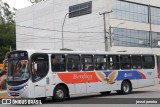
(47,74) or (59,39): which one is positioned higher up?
(59,39)

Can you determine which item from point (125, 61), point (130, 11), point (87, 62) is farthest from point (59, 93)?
point (130, 11)

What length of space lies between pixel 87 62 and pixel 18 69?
15.3ft

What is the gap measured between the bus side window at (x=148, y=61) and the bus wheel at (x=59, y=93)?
807 cm

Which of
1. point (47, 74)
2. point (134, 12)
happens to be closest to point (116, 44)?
point (134, 12)

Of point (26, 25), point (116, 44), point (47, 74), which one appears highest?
point (26, 25)

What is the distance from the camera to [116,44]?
57719 millimetres

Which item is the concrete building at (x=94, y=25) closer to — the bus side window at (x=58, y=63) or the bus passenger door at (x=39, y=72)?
the bus side window at (x=58, y=63)

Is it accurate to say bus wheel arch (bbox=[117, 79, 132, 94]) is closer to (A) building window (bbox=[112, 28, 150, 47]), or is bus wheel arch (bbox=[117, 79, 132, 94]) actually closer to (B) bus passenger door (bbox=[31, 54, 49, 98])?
(B) bus passenger door (bbox=[31, 54, 49, 98])

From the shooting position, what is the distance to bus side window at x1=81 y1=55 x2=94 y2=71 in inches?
864

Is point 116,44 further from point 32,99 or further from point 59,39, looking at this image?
point 32,99

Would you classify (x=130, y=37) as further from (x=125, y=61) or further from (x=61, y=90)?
(x=61, y=90)

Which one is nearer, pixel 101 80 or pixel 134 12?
pixel 101 80

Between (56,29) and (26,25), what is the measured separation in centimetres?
1051

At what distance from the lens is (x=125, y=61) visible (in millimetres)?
24859
